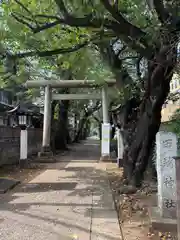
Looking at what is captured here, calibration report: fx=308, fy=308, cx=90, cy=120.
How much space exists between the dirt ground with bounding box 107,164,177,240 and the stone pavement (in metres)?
0.19

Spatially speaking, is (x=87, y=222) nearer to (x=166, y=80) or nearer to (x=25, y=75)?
(x=166, y=80)

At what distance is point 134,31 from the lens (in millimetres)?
6434

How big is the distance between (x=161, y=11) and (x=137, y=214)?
4337mm

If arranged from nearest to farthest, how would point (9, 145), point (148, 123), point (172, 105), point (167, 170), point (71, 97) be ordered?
point (167, 170), point (148, 123), point (9, 145), point (71, 97), point (172, 105)

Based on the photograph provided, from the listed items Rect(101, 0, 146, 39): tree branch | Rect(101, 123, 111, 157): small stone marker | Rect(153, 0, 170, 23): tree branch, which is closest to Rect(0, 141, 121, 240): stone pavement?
Rect(101, 0, 146, 39): tree branch

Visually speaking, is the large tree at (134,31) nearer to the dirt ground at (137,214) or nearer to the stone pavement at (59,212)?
the dirt ground at (137,214)

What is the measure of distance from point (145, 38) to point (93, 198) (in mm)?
4165

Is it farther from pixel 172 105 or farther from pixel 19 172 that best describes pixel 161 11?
pixel 172 105

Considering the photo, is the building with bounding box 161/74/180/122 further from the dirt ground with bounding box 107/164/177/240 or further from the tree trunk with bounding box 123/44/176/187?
the dirt ground with bounding box 107/164/177/240

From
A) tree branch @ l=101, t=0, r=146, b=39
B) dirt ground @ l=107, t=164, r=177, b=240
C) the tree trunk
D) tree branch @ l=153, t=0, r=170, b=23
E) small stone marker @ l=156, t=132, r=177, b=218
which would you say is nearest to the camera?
dirt ground @ l=107, t=164, r=177, b=240

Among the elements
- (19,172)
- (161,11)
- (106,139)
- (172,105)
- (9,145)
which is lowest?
(19,172)

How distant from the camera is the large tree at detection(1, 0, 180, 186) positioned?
6.43 meters

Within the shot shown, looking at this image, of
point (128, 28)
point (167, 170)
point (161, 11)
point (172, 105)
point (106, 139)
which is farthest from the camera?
point (172, 105)

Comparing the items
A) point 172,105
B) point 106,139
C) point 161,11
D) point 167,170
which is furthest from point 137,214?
point 172,105
